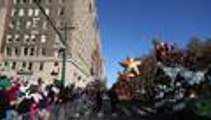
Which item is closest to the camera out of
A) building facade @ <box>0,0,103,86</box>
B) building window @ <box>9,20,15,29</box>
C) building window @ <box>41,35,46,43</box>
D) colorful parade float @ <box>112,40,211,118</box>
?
colorful parade float @ <box>112,40,211,118</box>

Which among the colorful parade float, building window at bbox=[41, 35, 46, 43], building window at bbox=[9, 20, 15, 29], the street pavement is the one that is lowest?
the street pavement

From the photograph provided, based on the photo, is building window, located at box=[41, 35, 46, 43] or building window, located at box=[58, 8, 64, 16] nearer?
building window, located at box=[41, 35, 46, 43]

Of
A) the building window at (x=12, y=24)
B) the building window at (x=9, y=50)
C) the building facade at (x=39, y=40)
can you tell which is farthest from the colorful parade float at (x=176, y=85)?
the building window at (x=12, y=24)

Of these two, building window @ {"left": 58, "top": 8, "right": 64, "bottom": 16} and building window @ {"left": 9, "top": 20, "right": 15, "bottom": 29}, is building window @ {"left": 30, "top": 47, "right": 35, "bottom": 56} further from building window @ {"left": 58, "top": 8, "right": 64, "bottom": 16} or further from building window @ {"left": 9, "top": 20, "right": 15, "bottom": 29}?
building window @ {"left": 58, "top": 8, "right": 64, "bottom": 16}

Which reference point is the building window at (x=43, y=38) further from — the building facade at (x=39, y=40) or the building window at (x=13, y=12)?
the building window at (x=13, y=12)

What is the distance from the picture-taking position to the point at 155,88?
22.0 m

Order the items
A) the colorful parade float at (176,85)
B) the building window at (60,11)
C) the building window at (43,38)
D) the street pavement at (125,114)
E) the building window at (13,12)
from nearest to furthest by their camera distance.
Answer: the colorful parade float at (176,85)
the street pavement at (125,114)
the building window at (43,38)
the building window at (60,11)
the building window at (13,12)

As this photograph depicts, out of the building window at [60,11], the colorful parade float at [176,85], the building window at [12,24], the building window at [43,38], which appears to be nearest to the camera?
the colorful parade float at [176,85]

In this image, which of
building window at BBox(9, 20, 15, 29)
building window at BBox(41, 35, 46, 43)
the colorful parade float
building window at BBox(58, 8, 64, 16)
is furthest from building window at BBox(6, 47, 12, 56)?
the colorful parade float

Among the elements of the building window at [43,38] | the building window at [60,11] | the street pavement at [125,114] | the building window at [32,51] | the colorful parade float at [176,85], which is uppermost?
the building window at [60,11]

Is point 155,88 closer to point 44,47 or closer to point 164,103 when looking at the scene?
point 164,103

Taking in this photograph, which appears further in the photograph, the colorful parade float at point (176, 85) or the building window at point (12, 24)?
the building window at point (12, 24)

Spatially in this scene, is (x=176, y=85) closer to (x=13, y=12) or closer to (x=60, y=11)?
(x=60, y=11)

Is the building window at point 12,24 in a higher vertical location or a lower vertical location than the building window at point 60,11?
lower
